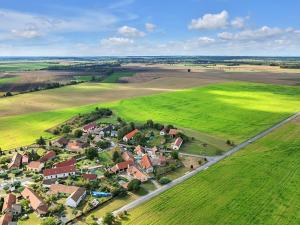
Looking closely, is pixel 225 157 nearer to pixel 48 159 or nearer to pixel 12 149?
pixel 48 159

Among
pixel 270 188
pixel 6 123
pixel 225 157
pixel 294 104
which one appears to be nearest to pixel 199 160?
pixel 225 157

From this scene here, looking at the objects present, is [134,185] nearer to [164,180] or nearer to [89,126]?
[164,180]

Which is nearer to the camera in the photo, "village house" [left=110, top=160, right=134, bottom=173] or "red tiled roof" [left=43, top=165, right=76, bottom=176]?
"red tiled roof" [left=43, top=165, right=76, bottom=176]

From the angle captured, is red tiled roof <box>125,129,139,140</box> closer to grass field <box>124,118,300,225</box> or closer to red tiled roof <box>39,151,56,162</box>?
red tiled roof <box>39,151,56,162</box>

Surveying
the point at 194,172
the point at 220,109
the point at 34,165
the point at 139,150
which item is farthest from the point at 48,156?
the point at 220,109

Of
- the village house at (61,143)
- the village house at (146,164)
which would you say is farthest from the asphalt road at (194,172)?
the village house at (61,143)

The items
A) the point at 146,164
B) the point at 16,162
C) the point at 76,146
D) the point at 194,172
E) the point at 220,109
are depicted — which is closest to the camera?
the point at 194,172

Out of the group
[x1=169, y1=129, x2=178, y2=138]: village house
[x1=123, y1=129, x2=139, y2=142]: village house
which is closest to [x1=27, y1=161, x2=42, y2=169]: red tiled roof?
[x1=123, y1=129, x2=139, y2=142]: village house
